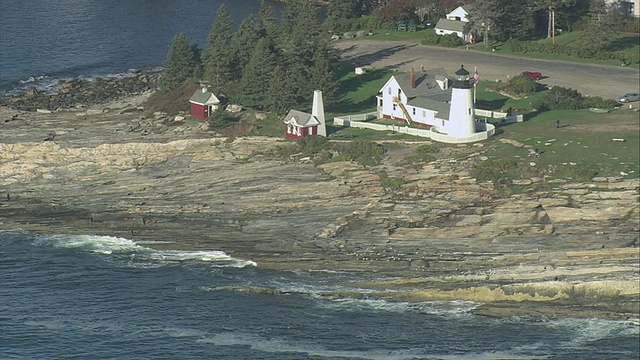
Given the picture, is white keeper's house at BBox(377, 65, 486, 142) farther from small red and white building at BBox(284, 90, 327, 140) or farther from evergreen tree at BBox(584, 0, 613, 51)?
evergreen tree at BBox(584, 0, 613, 51)

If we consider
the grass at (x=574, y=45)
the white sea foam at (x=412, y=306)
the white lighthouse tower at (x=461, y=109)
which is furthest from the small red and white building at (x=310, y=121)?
the grass at (x=574, y=45)

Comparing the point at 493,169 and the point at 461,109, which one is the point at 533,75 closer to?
the point at 461,109

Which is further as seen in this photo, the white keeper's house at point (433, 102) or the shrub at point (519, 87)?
the shrub at point (519, 87)

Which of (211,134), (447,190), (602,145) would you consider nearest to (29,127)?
(211,134)

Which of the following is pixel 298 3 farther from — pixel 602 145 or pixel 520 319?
pixel 520 319

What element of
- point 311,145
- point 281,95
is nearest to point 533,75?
point 281,95

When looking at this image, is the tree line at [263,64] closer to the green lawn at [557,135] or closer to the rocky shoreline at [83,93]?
the green lawn at [557,135]
